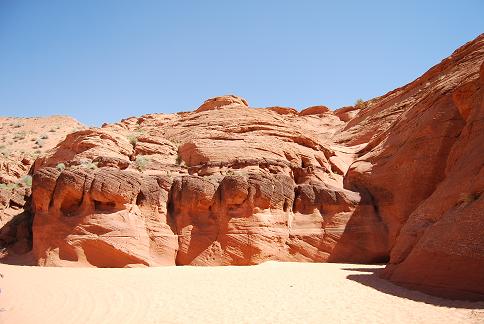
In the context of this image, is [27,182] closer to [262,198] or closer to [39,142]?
[262,198]

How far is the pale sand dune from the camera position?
25.7ft

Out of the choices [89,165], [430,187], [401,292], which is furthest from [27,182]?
[430,187]

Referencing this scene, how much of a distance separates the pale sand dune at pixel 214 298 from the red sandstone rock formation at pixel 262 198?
165 cm

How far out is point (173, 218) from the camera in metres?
16.8

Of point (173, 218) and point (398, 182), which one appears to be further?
point (398, 182)

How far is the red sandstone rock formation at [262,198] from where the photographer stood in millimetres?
12695

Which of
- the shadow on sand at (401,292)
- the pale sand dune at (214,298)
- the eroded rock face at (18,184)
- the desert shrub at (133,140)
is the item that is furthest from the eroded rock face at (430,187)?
the eroded rock face at (18,184)

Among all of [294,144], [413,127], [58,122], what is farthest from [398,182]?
[58,122]

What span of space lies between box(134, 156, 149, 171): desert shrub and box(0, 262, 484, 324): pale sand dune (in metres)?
6.22

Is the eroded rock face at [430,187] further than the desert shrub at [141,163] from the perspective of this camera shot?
No

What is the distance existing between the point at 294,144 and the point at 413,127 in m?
6.88

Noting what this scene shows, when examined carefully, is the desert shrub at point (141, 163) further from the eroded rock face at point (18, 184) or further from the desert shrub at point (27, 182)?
the desert shrub at point (27, 182)

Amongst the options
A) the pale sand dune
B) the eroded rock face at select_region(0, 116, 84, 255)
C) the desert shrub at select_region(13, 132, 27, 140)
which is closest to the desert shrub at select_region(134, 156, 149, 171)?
the eroded rock face at select_region(0, 116, 84, 255)

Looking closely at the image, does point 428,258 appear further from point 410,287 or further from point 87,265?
point 87,265
